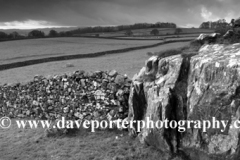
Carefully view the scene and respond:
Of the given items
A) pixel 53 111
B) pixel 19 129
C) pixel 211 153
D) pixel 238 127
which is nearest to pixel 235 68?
pixel 238 127

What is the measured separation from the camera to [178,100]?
6625mm

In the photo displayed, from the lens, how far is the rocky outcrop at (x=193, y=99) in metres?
5.46

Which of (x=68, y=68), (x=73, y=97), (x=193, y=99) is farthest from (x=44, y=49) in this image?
(x=193, y=99)

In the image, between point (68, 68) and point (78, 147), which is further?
point (68, 68)

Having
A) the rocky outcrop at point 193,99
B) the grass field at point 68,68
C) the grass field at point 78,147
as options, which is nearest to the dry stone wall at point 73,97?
the grass field at point 78,147

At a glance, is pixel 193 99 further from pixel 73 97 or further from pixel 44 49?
pixel 44 49

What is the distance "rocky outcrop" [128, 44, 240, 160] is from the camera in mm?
5465

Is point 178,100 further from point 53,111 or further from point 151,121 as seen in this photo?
point 53,111

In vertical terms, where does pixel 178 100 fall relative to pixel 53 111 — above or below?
above

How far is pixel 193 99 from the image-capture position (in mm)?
6184

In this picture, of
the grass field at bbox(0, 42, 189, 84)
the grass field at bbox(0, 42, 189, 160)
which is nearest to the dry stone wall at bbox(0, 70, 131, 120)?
the grass field at bbox(0, 42, 189, 160)

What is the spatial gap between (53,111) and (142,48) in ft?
116

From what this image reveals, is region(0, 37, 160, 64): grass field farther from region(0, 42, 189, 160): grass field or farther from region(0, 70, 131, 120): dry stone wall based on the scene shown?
region(0, 42, 189, 160): grass field

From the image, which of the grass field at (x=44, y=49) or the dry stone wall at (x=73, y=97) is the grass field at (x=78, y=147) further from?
the grass field at (x=44, y=49)
